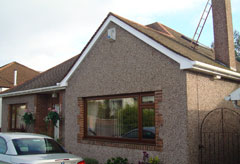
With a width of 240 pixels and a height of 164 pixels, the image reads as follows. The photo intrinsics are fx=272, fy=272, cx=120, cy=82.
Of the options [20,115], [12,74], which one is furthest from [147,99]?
[12,74]

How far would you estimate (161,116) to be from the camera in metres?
7.52

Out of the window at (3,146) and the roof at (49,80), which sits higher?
Result: the roof at (49,80)

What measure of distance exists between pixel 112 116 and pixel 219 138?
3.44m

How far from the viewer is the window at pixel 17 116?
47.9 ft

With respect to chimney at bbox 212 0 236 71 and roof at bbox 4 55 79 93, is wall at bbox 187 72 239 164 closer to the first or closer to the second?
chimney at bbox 212 0 236 71

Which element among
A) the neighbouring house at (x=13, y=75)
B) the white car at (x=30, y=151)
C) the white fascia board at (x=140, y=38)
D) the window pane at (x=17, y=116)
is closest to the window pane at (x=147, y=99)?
the white fascia board at (x=140, y=38)

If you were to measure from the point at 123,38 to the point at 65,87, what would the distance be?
3608 millimetres

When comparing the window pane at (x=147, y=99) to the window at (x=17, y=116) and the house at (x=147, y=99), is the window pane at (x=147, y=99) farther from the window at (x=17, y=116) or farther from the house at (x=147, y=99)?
the window at (x=17, y=116)

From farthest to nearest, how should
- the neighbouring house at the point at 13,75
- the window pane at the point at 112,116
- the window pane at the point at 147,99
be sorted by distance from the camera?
the neighbouring house at the point at 13,75 < the window pane at the point at 112,116 < the window pane at the point at 147,99

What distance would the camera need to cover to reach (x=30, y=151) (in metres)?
6.07

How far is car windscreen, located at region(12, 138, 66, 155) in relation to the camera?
601 centimetres

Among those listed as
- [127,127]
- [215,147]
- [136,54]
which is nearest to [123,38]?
[136,54]

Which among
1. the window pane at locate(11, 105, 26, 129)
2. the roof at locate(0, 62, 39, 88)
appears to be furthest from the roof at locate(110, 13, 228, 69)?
the roof at locate(0, 62, 39, 88)

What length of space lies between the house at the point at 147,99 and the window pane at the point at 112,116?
1.2 inches
